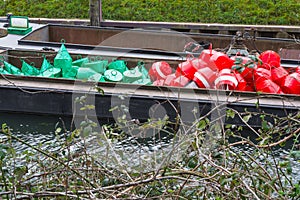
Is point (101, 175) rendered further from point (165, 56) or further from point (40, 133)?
point (165, 56)

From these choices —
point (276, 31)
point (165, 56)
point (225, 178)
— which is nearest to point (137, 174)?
point (225, 178)

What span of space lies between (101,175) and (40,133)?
3.57 meters

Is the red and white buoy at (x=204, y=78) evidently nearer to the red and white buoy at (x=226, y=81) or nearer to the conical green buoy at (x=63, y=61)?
the red and white buoy at (x=226, y=81)

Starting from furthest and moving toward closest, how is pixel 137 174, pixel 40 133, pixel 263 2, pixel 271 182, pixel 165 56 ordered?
pixel 263 2 < pixel 165 56 < pixel 40 133 < pixel 137 174 < pixel 271 182

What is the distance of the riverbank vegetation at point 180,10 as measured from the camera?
11047mm

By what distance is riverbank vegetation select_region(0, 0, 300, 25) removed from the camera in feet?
36.2

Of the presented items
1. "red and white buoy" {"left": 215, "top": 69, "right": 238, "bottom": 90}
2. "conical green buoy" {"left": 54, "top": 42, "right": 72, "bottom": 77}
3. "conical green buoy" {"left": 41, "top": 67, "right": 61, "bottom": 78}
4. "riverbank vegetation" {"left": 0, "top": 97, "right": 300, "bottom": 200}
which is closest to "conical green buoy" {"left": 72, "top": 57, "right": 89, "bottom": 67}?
"conical green buoy" {"left": 54, "top": 42, "right": 72, "bottom": 77}

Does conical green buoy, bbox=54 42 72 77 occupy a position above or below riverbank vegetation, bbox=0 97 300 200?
above

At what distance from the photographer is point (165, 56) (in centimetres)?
683

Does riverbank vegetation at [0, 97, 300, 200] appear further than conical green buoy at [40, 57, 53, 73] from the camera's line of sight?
No

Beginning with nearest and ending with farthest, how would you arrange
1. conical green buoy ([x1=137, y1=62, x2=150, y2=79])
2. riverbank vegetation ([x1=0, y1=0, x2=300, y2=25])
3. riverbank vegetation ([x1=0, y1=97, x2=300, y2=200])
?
1. riverbank vegetation ([x1=0, y1=97, x2=300, y2=200])
2. conical green buoy ([x1=137, y1=62, x2=150, y2=79])
3. riverbank vegetation ([x1=0, y1=0, x2=300, y2=25])

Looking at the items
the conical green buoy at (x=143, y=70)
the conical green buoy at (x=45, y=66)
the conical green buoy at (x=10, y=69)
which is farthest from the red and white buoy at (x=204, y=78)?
the conical green buoy at (x=10, y=69)

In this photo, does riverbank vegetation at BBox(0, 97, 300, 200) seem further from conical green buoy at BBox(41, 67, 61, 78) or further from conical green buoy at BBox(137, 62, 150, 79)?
conical green buoy at BBox(41, 67, 61, 78)

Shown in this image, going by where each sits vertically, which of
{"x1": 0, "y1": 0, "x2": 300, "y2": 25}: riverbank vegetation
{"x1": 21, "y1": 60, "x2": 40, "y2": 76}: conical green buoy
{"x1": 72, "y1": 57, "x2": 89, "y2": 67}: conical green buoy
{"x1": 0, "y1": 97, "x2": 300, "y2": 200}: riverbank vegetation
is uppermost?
{"x1": 0, "y1": 0, "x2": 300, "y2": 25}: riverbank vegetation
